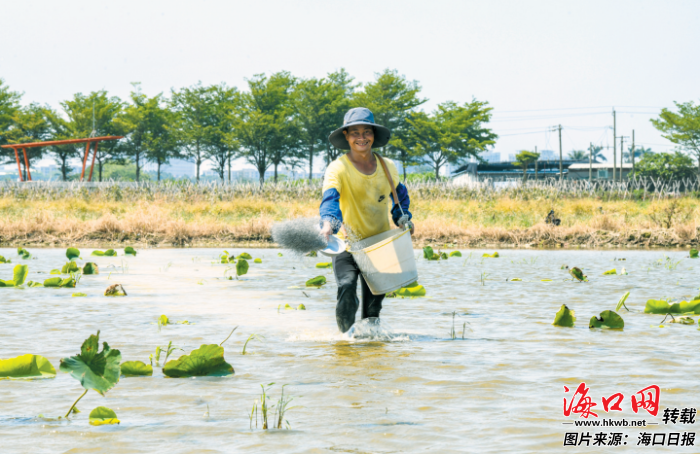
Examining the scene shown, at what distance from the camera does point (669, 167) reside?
61969mm

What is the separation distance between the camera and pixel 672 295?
7.94m

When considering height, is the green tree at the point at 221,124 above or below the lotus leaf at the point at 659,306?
above

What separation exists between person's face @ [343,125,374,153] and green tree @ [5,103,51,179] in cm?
4968

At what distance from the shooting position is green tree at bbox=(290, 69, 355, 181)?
51656mm

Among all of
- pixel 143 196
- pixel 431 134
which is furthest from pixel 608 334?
pixel 431 134

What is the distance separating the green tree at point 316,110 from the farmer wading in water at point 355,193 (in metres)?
45.8

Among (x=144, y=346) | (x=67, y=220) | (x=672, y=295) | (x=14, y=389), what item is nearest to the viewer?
(x=14, y=389)

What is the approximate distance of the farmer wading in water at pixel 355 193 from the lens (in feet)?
16.8

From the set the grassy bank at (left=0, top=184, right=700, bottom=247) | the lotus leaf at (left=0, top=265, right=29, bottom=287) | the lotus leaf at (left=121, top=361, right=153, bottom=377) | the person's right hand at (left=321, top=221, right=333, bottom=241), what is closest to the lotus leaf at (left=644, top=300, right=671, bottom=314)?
the person's right hand at (left=321, top=221, right=333, bottom=241)

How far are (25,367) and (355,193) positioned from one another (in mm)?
2448

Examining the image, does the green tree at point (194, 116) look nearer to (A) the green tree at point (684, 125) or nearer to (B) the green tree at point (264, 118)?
(B) the green tree at point (264, 118)

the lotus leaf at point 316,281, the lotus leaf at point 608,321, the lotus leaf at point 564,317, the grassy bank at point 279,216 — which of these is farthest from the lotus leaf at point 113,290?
the grassy bank at point 279,216

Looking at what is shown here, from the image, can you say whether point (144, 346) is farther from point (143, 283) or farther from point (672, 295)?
point (672, 295)

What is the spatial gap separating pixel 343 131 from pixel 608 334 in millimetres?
2440
